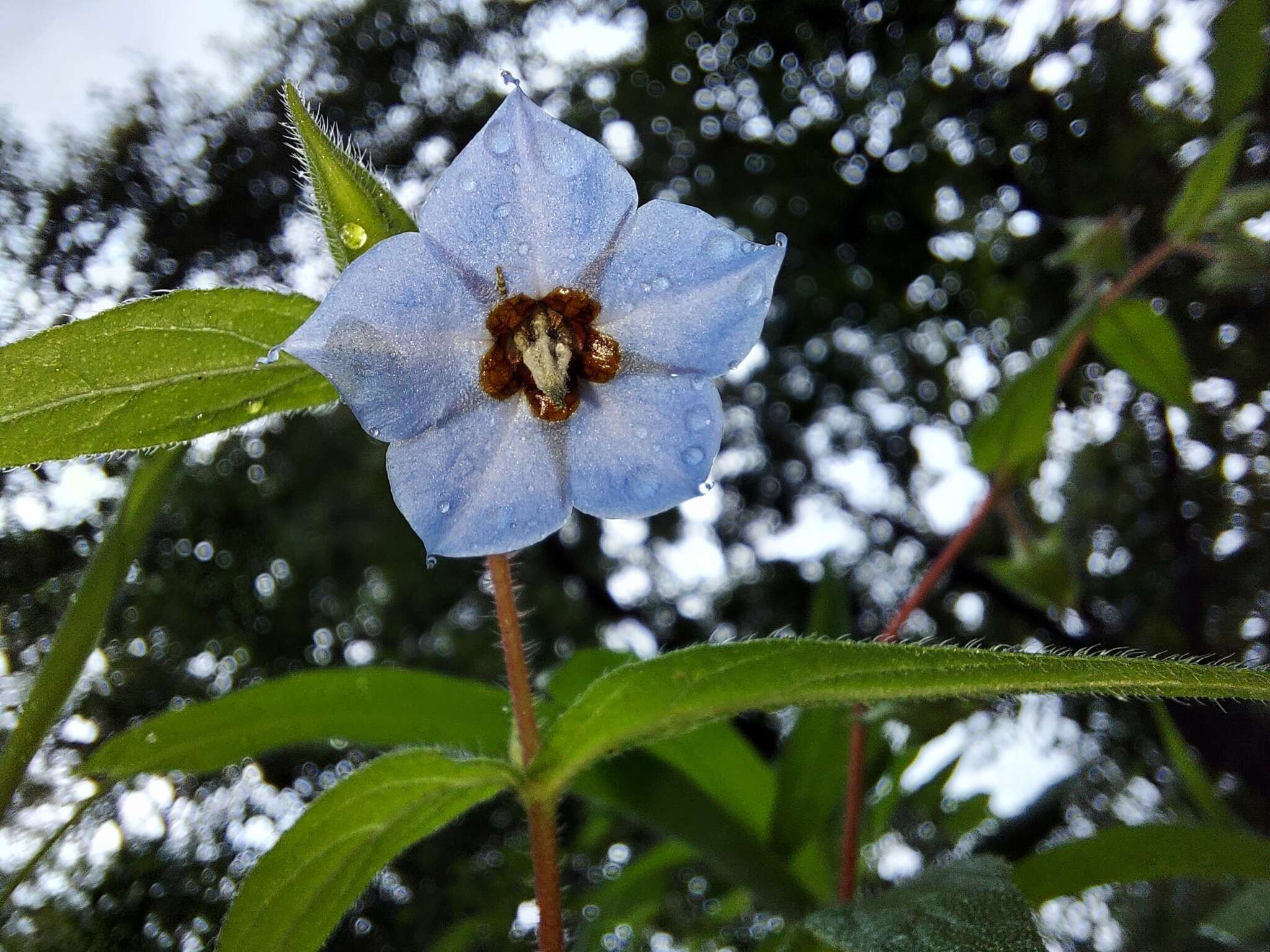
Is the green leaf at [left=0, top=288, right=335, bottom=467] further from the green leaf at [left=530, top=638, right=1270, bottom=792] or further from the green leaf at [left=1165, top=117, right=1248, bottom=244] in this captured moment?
the green leaf at [left=1165, top=117, right=1248, bottom=244]

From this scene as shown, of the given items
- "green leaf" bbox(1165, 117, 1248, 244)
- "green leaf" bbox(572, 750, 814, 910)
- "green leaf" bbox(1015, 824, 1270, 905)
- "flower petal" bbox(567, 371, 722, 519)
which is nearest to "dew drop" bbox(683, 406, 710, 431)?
"flower petal" bbox(567, 371, 722, 519)

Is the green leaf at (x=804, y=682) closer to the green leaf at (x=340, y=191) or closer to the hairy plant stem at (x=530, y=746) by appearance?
the hairy plant stem at (x=530, y=746)

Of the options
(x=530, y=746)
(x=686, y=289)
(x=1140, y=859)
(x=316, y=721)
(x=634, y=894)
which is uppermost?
(x=686, y=289)

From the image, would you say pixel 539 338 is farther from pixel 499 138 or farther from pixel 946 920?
pixel 946 920

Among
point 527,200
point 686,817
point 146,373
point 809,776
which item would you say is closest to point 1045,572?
point 809,776

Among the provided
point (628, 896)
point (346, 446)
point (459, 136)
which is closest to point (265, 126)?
point (459, 136)

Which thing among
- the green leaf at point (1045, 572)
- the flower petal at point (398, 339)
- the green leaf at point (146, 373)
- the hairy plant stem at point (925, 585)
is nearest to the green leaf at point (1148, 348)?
the hairy plant stem at point (925, 585)
